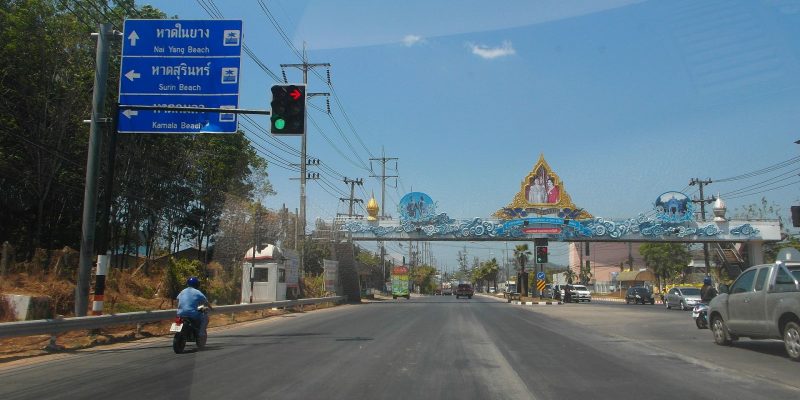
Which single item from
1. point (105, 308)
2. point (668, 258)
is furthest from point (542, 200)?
point (105, 308)

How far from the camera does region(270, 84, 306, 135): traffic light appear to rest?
14.9 metres

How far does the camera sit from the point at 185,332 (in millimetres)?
12938

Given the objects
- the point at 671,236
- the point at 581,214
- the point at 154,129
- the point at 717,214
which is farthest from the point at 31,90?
the point at 717,214

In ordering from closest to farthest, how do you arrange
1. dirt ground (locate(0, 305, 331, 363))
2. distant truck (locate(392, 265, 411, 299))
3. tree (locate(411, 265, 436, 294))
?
dirt ground (locate(0, 305, 331, 363)), distant truck (locate(392, 265, 411, 299)), tree (locate(411, 265, 436, 294))

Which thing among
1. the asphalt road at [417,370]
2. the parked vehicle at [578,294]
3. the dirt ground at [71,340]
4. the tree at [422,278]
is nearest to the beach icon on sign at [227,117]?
the asphalt road at [417,370]

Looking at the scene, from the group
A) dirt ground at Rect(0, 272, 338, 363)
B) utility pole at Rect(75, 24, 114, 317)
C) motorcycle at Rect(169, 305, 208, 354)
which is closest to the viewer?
motorcycle at Rect(169, 305, 208, 354)

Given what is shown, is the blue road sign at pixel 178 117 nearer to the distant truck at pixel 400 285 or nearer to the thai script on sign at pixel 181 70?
the thai script on sign at pixel 181 70

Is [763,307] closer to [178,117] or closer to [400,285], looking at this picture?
[178,117]

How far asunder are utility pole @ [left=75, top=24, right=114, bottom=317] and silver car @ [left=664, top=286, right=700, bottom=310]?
107 feet

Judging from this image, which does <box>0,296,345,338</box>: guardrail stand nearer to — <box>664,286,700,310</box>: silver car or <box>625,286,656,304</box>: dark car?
<box>664,286,700,310</box>: silver car

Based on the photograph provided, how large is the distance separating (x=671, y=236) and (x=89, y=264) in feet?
152

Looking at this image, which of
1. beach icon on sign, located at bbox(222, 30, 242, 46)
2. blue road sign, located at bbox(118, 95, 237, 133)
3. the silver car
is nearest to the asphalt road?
blue road sign, located at bbox(118, 95, 237, 133)

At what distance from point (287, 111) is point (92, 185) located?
19.8 ft

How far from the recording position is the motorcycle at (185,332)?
12800mm
